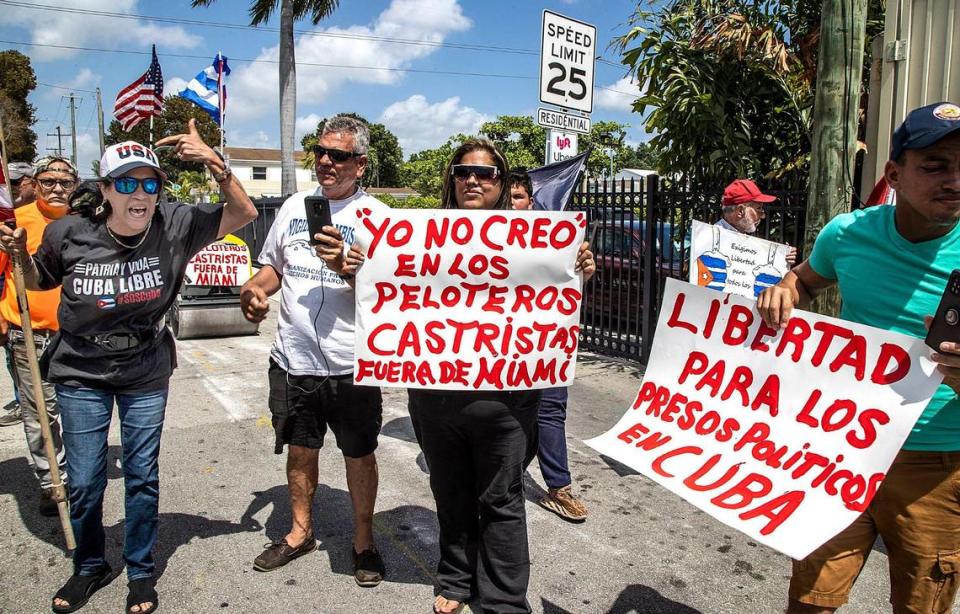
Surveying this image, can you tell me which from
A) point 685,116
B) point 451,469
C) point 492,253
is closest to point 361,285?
point 492,253

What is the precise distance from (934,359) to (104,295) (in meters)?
3.08

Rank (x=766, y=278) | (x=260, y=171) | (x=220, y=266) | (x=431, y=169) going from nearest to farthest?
(x=766, y=278) < (x=220, y=266) < (x=431, y=169) < (x=260, y=171)

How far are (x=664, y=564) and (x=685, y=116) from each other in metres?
5.60

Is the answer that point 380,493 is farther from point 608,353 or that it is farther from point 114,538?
point 608,353

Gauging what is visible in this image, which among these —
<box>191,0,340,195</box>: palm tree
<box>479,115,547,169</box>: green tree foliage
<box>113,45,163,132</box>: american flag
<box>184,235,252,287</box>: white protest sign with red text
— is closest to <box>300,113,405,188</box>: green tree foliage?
<box>479,115,547,169</box>: green tree foliage

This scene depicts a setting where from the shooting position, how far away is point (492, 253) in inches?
112

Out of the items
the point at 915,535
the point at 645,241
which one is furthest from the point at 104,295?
the point at 645,241

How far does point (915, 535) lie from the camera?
2049 millimetres

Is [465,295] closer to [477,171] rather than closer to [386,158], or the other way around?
[477,171]

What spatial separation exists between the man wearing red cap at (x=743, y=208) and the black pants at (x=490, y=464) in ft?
9.14

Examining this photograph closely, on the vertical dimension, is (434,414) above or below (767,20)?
below

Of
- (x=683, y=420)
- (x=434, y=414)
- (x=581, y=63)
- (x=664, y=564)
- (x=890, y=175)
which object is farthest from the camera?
(x=581, y=63)

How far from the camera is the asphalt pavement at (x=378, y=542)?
3.14 m

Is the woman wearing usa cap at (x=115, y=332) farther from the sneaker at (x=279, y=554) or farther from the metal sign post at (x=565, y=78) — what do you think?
the metal sign post at (x=565, y=78)
